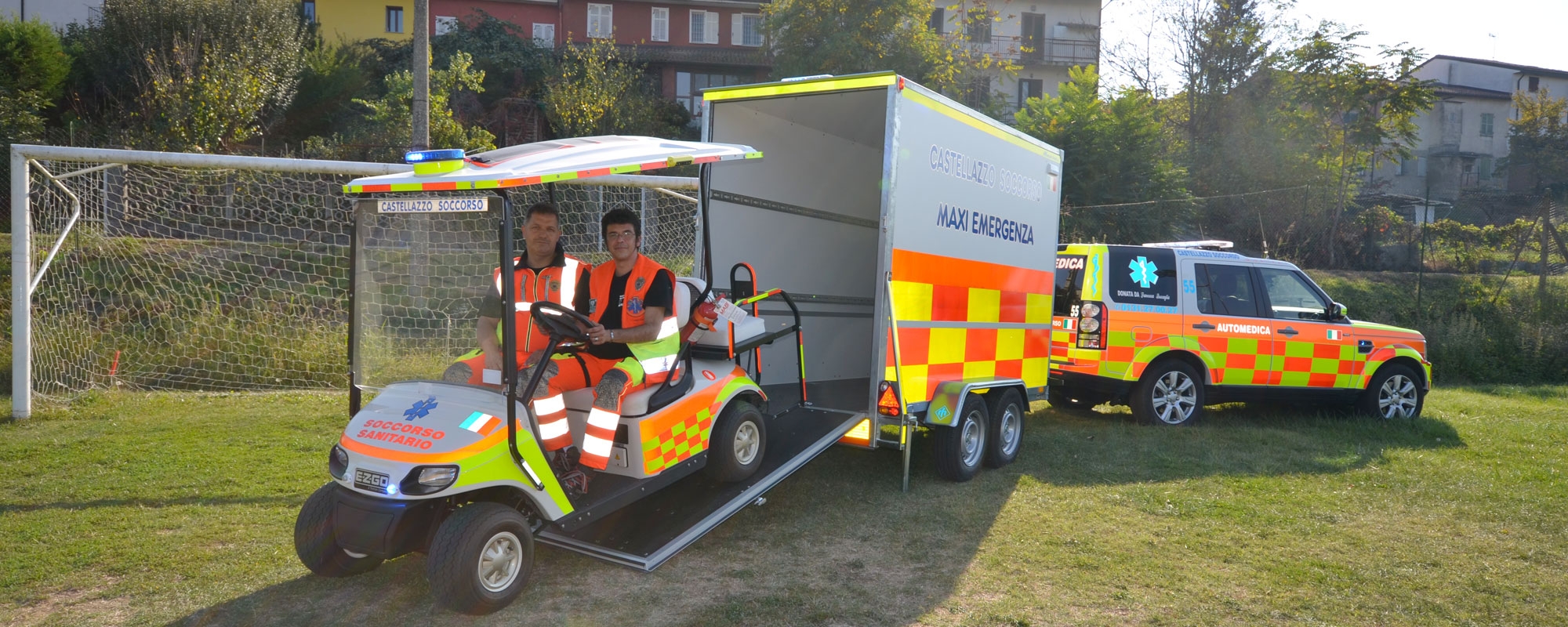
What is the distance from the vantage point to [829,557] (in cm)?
463

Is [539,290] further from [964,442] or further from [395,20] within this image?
[395,20]

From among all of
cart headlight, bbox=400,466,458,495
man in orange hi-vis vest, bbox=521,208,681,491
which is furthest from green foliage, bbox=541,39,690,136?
cart headlight, bbox=400,466,458,495

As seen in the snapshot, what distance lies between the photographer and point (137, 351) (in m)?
8.73

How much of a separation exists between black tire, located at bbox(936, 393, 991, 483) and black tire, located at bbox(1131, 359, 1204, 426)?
2.37 m

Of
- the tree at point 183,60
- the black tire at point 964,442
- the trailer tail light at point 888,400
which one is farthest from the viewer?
the tree at point 183,60

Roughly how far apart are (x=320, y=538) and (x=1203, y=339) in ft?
22.8

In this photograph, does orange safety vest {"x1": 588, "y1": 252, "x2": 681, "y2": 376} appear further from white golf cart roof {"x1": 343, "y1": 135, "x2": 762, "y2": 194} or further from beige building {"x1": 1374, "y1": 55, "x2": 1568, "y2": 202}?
beige building {"x1": 1374, "y1": 55, "x2": 1568, "y2": 202}

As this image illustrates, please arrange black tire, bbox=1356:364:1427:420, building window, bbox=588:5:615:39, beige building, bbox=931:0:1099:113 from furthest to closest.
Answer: beige building, bbox=931:0:1099:113 < building window, bbox=588:5:615:39 < black tire, bbox=1356:364:1427:420

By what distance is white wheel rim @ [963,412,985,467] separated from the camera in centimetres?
609

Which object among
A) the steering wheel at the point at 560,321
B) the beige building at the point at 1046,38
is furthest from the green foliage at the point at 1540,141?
the steering wheel at the point at 560,321

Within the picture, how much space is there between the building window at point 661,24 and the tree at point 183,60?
11068mm

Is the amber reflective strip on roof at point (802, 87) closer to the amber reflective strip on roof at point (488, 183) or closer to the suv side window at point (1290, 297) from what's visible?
the amber reflective strip on roof at point (488, 183)

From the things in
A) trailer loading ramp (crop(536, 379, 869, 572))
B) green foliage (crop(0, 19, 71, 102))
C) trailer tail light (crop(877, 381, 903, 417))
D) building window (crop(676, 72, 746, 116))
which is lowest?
trailer loading ramp (crop(536, 379, 869, 572))

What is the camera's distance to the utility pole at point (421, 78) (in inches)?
396
